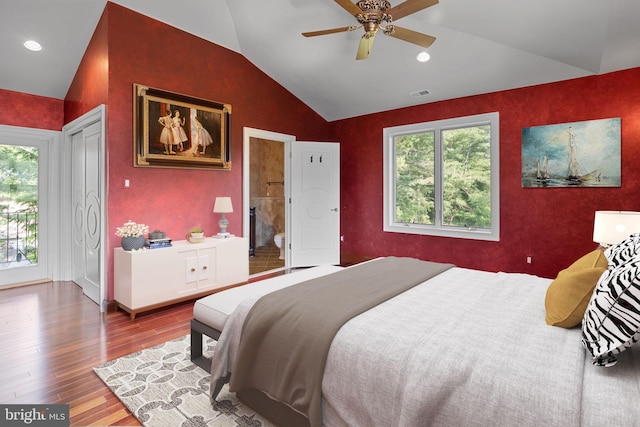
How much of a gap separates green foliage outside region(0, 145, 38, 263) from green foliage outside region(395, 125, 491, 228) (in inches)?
198

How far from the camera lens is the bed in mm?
1018

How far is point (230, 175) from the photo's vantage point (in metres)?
4.52

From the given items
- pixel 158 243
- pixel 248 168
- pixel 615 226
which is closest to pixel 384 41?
pixel 248 168

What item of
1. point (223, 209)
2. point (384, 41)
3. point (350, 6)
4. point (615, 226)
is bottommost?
point (615, 226)

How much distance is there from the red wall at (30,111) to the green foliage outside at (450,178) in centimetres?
478

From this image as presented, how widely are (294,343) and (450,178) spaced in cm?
395

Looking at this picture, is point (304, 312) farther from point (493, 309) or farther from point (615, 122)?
point (615, 122)

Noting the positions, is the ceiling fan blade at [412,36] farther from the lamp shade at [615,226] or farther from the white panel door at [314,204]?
the white panel door at [314,204]

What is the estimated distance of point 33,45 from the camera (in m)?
3.66

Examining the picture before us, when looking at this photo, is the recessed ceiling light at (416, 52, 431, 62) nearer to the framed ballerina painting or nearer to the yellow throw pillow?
the framed ballerina painting

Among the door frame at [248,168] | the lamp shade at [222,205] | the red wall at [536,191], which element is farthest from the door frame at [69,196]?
the red wall at [536,191]

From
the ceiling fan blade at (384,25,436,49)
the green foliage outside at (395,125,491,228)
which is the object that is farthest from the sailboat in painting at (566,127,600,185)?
the ceiling fan blade at (384,25,436,49)

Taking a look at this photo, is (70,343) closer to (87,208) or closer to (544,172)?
(87,208)

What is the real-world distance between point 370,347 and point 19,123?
5.07 metres
